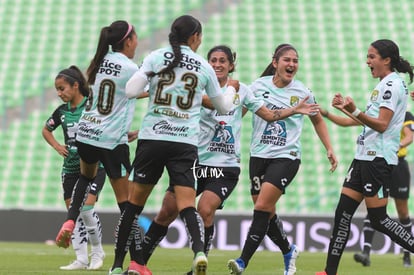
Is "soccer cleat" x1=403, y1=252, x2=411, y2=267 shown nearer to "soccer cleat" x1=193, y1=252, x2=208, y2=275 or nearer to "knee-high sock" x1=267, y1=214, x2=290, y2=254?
"knee-high sock" x1=267, y1=214, x2=290, y2=254

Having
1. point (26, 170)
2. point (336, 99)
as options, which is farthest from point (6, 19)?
point (336, 99)

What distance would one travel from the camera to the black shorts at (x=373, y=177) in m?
8.30

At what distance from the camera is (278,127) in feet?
30.4

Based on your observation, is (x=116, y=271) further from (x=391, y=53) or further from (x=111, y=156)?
(x=391, y=53)

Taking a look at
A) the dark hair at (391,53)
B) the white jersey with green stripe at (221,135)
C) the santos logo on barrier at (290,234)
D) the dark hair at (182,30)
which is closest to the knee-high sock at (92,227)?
the white jersey with green stripe at (221,135)

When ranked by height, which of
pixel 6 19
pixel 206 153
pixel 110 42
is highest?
pixel 6 19

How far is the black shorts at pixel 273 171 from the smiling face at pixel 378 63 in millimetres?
1247

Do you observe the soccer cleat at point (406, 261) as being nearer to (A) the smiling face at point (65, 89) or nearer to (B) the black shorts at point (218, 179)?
(B) the black shorts at point (218, 179)

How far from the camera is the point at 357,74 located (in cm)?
2284

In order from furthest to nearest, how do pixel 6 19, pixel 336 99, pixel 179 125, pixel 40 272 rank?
1. pixel 6 19
2. pixel 40 272
3. pixel 336 99
4. pixel 179 125

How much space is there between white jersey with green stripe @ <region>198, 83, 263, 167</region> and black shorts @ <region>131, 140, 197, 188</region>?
1.37 m

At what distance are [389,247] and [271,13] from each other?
9.99 m

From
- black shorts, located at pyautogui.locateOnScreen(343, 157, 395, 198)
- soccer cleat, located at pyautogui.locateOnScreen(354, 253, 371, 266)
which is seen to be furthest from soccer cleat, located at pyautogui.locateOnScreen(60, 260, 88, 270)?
soccer cleat, located at pyautogui.locateOnScreen(354, 253, 371, 266)

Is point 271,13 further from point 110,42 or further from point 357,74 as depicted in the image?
point 110,42
